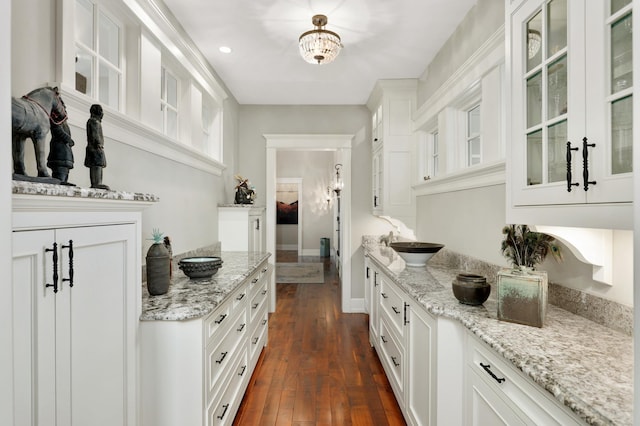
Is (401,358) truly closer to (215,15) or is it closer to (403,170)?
(403,170)

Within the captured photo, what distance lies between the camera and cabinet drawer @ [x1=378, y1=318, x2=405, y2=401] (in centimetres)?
219

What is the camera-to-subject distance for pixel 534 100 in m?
1.28

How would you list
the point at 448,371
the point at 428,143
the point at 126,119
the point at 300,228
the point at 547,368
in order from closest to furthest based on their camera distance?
the point at 547,368 < the point at 448,371 < the point at 126,119 < the point at 428,143 < the point at 300,228

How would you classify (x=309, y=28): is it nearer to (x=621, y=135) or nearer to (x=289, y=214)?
(x=621, y=135)

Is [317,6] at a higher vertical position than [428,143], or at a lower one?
higher

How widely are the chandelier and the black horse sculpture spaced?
1728 millimetres

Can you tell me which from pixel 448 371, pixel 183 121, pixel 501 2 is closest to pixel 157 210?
pixel 183 121

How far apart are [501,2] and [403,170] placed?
6.18 ft

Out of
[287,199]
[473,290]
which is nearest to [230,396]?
[473,290]

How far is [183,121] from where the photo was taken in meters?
2.78

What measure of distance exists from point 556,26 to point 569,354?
1137mm

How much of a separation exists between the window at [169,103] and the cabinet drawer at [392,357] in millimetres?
2383

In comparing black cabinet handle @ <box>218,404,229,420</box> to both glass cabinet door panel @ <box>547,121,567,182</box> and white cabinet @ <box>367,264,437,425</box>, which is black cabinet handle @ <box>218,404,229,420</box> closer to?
white cabinet @ <box>367,264,437,425</box>

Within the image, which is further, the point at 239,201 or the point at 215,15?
the point at 239,201
